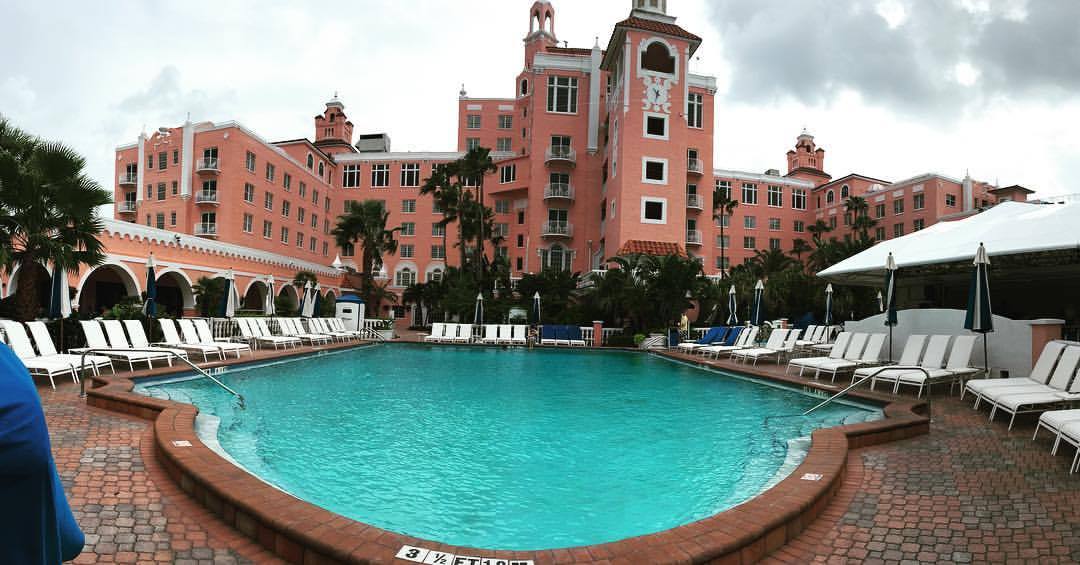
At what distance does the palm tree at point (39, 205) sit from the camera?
11172mm

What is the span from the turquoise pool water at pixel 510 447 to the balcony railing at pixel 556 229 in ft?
80.8

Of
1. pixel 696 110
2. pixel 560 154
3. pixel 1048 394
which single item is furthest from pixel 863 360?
pixel 696 110

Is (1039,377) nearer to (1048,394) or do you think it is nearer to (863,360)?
(1048,394)

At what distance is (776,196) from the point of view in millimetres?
49625

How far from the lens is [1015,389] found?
23.2 ft

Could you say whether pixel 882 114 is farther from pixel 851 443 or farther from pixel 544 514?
pixel 544 514

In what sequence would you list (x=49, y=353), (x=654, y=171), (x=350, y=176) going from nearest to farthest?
(x=49, y=353)
(x=654, y=171)
(x=350, y=176)

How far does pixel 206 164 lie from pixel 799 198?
1830 inches

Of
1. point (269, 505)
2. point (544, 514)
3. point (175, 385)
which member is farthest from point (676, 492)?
point (175, 385)

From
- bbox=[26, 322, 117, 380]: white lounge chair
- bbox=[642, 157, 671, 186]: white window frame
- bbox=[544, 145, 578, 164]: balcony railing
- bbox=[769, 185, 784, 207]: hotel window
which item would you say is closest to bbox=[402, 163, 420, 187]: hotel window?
bbox=[544, 145, 578, 164]: balcony railing

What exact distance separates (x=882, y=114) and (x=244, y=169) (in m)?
33.3

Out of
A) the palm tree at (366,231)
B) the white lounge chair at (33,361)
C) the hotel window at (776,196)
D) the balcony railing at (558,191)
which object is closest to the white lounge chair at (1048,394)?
the white lounge chair at (33,361)

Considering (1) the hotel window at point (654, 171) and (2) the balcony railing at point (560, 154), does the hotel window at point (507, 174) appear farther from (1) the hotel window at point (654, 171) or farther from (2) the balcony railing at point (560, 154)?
(1) the hotel window at point (654, 171)

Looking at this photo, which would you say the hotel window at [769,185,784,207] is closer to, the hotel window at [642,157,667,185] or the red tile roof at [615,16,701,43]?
the red tile roof at [615,16,701,43]
